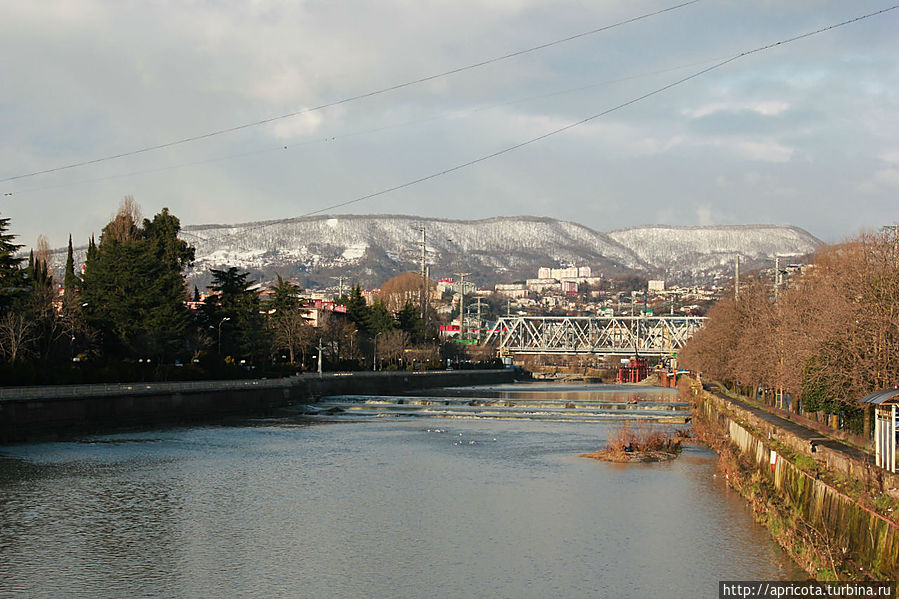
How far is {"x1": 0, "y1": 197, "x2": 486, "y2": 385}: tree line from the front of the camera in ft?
244

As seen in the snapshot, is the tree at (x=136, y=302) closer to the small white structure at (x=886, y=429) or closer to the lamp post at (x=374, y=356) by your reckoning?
the lamp post at (x=374, y=356)

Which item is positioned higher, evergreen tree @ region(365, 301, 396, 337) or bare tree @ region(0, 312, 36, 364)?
evergreen tree @ region(365, 301, 396, 337)

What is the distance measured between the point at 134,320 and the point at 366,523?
6099 centimetres

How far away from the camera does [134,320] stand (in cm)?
8950

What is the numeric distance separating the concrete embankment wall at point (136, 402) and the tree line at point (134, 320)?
13.8 feet

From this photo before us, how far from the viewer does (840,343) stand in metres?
38.6

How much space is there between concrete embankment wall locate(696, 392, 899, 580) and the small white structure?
→ 151 cm

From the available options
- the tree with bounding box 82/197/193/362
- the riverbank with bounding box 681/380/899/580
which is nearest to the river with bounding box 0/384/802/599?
the riverbank with bounding box 681/380/899/580

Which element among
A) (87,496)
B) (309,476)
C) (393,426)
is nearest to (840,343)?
(309,476)

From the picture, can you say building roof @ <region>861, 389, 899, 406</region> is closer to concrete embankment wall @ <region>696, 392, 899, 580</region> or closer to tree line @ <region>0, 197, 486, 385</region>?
concrete embankment wall @ <region>696, 392, 899, 580</region>

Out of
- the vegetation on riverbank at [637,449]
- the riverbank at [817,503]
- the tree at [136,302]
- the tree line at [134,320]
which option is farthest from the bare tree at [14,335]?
the riverbank at [817,503]

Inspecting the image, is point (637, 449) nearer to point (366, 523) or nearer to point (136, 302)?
point (366, 523)

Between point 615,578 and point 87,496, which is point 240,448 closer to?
point 87,496

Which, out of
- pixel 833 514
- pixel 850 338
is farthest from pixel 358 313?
pixel 833 514
